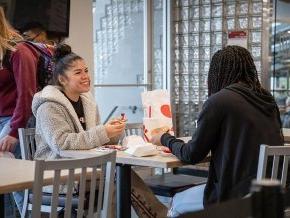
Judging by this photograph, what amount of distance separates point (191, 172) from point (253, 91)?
1.27 m

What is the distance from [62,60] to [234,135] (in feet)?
3.67

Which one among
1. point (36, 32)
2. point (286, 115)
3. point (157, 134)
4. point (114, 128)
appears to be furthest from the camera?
point (286, 115)

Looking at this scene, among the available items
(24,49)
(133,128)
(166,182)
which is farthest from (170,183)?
(24,49)

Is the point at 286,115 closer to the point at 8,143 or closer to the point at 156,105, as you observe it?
the point at 156,105

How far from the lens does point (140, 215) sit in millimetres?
2406

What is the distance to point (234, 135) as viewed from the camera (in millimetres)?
1934

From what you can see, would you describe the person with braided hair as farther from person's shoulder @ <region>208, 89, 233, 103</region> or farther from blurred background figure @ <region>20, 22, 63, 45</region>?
blurred background figure @ <region>20, 22, 63, 45</region>

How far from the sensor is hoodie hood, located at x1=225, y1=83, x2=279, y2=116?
1.96m

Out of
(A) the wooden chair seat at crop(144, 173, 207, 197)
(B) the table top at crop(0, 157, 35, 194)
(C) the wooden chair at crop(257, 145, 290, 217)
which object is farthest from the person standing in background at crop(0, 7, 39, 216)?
(C) the wooden chair at crop(257, 145, 290, 217)

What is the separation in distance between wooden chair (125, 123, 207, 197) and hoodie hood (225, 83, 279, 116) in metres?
1.12

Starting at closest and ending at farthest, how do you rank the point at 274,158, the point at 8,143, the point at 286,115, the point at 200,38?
the point at 274,158
the point at 8,143
the point at 286,115
the point at 200,38

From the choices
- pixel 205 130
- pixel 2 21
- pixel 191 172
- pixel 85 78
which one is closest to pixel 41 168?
pixel 205 130

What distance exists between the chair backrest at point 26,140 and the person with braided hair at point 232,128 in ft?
3.01

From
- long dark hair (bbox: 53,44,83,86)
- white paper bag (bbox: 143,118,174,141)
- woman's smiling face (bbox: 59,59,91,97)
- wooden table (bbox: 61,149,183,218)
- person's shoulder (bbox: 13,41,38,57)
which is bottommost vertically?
wooden table (bbox: 61,149,183,218)
